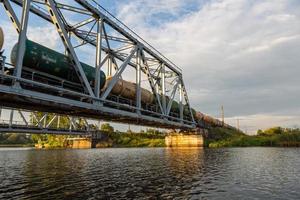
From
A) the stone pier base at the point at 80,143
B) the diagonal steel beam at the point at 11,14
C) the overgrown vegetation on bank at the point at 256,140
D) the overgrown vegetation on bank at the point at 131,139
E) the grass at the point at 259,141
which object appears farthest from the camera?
the overgrown vegetation on bank at the point at 131,139

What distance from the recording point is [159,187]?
1817 cm

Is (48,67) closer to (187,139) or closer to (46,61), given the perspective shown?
(46,61)

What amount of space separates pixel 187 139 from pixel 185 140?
82cm

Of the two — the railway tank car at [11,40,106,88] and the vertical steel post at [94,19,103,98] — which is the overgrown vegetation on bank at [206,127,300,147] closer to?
the vertical steel post at [94,19,103,98]

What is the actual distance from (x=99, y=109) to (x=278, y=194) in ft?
55.7

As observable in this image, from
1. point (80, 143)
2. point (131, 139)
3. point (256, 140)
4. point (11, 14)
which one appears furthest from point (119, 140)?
point (11, 14)

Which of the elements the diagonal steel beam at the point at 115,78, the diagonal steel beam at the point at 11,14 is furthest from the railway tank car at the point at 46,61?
the diagonal steel beam at the point at 115,78

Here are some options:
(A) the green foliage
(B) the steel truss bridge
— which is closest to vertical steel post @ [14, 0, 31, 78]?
(B) the steel truss bridge

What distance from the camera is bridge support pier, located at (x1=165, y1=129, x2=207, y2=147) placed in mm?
79938

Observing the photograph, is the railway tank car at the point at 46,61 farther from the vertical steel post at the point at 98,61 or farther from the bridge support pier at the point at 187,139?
the bridge support pier at the point at 187,139

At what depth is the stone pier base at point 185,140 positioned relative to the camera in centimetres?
7984

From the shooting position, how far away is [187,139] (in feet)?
270

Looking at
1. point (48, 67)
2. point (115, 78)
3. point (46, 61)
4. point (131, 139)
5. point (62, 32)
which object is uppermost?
point (62, 32)

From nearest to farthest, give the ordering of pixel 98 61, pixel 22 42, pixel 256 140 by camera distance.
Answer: pixel 22 42 → pixel 98 61 → pixel 256 140
